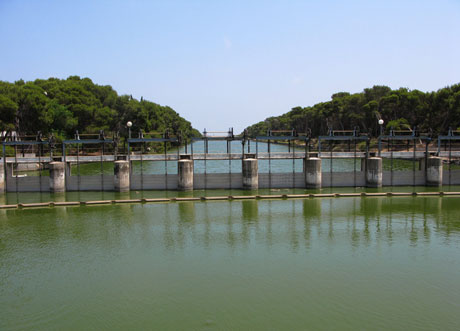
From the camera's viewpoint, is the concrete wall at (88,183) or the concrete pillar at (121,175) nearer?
the concrete pillar at (121,175)

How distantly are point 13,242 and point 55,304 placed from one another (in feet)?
31.4

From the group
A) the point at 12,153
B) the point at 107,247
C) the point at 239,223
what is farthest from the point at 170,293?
the point at 12,153

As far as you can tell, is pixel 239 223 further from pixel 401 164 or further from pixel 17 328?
pixel 401 164

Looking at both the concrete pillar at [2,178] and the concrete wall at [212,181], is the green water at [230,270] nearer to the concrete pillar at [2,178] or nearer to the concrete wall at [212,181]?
the concrete wall at [212,181]

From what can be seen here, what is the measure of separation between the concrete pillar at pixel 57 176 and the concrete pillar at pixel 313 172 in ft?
81.2

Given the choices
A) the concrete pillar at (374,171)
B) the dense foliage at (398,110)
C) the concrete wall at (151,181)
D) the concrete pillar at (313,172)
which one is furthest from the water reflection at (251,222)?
the dense foliage at (398,110)

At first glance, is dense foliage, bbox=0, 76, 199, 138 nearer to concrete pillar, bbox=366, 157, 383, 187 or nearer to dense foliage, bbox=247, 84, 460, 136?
concrete pillar, bbox=366, 157, 383, 187

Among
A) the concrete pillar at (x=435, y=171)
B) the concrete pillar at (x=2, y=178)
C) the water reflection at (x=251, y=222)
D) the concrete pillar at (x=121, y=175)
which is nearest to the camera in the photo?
the water reflection at (x=251, y=222)

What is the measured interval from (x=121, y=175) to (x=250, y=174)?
1289cm

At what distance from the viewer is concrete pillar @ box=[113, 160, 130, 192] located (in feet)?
124

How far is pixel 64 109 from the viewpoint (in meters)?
73.3

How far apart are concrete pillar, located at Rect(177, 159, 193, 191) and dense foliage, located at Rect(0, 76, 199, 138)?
8559 millimetres

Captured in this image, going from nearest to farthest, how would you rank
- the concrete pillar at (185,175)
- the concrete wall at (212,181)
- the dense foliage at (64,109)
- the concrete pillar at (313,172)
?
the concrete pillar at (185,175), the concrete wall at (212,181), the concrete pillar at (313,172), the dense foliage at (64,109)

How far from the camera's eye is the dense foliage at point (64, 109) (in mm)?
65188
